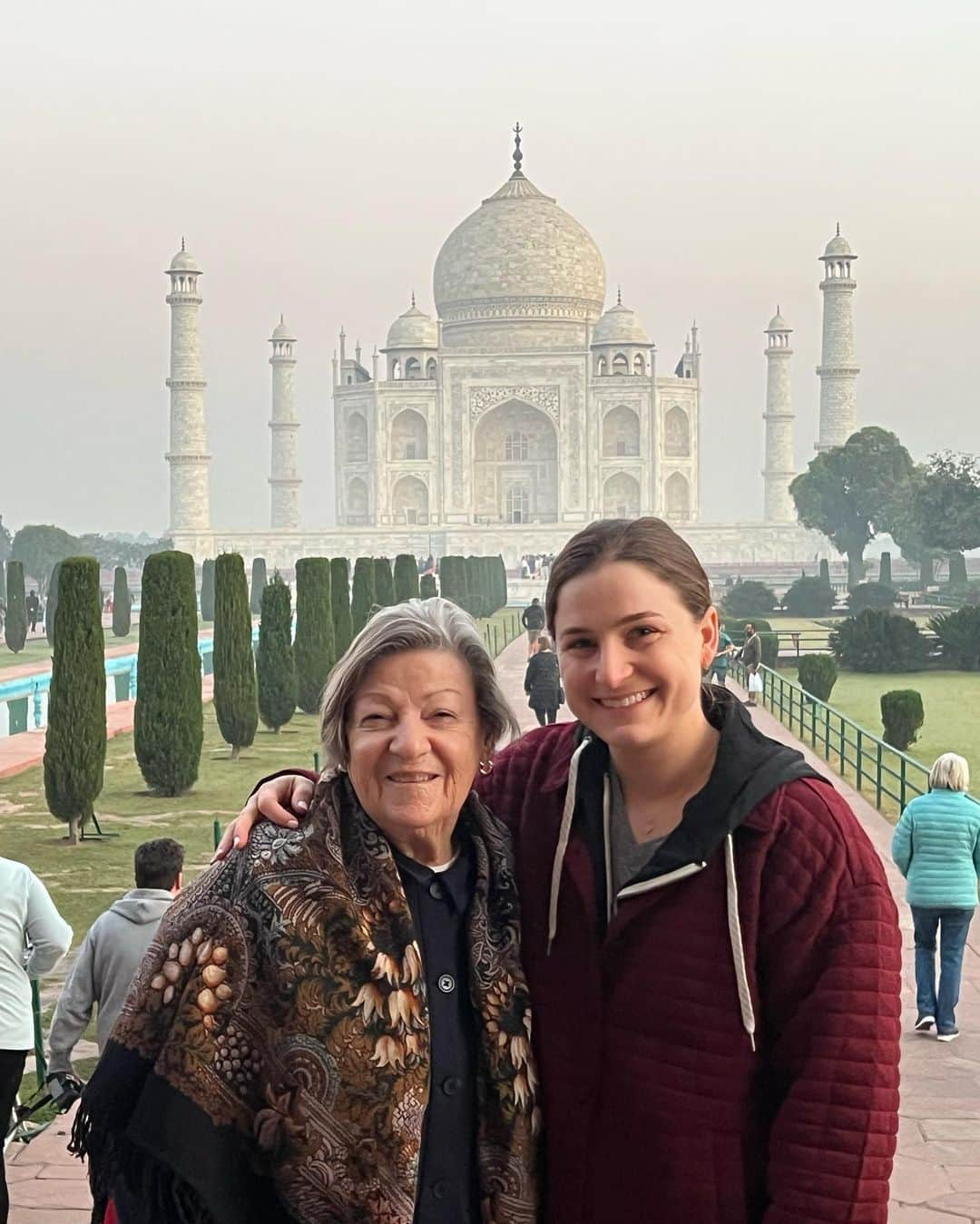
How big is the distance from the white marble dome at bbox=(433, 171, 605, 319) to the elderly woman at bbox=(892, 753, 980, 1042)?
3721 cm

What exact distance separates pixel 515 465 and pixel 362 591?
25827 millimetres

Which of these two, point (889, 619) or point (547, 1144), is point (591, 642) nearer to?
point (547, 1144)

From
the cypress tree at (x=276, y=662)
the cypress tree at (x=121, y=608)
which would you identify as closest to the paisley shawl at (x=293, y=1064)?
the cypress tree at (x=276, y=662)

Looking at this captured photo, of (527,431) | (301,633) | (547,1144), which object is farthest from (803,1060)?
(527,431)

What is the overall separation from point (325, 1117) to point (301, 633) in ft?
36.5

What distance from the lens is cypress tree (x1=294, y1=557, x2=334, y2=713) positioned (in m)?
12.3

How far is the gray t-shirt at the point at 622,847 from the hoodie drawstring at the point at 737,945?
71 mm

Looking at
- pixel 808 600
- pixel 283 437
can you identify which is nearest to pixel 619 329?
pixel 283 437

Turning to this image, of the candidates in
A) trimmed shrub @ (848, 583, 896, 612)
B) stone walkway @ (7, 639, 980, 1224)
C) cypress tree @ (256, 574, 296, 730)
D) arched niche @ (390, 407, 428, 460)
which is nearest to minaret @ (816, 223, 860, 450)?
arched niche @ (390, 407, 428, 460)

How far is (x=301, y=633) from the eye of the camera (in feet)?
40.7

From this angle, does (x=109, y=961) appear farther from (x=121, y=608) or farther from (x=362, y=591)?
(x=121, y=608)

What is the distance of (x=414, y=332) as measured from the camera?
4184 cm

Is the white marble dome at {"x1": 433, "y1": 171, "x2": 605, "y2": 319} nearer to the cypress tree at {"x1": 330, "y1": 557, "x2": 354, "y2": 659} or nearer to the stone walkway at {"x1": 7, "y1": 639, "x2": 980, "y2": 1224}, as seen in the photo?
the cypress tree at {"x1": 330, "y1": 557, "x2": 354, "y2": 659}

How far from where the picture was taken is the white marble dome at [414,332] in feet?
137
